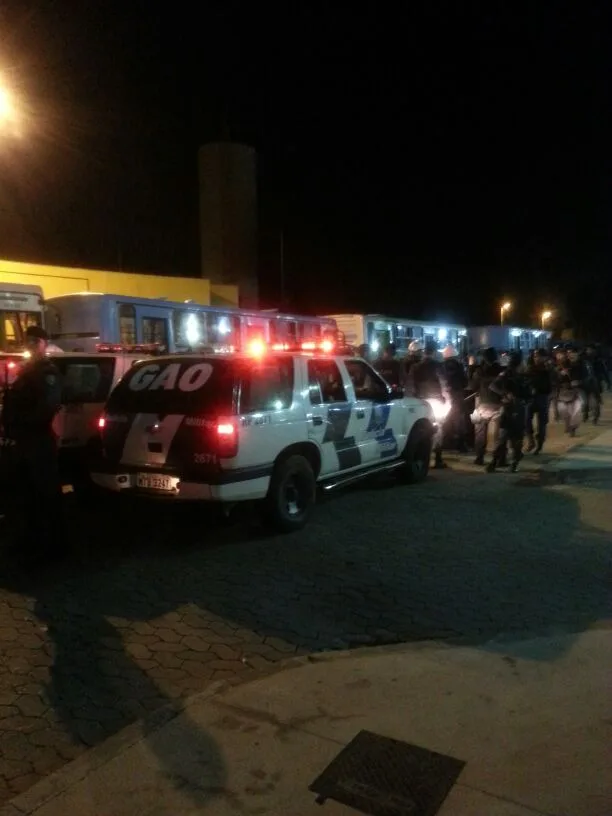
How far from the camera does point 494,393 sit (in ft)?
32.1

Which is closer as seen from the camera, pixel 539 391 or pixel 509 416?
pixel 509 416

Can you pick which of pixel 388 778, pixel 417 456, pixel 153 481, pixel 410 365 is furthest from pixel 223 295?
pixel 388 778

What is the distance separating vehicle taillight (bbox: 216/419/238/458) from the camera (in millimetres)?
5777

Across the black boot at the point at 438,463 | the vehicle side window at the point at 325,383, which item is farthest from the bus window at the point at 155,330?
the vehicle side window at the point at 325,383

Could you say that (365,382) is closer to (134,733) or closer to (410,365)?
(410,365)

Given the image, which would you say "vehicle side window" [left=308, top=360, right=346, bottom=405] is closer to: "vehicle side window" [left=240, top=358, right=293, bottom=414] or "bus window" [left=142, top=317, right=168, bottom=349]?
"vehicle side window" [left=240, top=358, right=293, bottom=414]

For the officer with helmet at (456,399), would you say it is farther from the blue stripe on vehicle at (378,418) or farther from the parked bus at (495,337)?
the parked bus at (495,337)

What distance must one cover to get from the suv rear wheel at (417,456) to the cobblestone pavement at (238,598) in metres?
1.26

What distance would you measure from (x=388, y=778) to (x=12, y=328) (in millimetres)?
11065

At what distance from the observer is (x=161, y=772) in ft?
9.56

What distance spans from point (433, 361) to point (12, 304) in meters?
7.32

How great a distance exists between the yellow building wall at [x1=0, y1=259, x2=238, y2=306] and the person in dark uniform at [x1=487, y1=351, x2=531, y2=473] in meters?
10.3

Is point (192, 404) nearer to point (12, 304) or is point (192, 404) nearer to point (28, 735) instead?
point (28, 735)

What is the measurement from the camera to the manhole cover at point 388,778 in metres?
2.74
